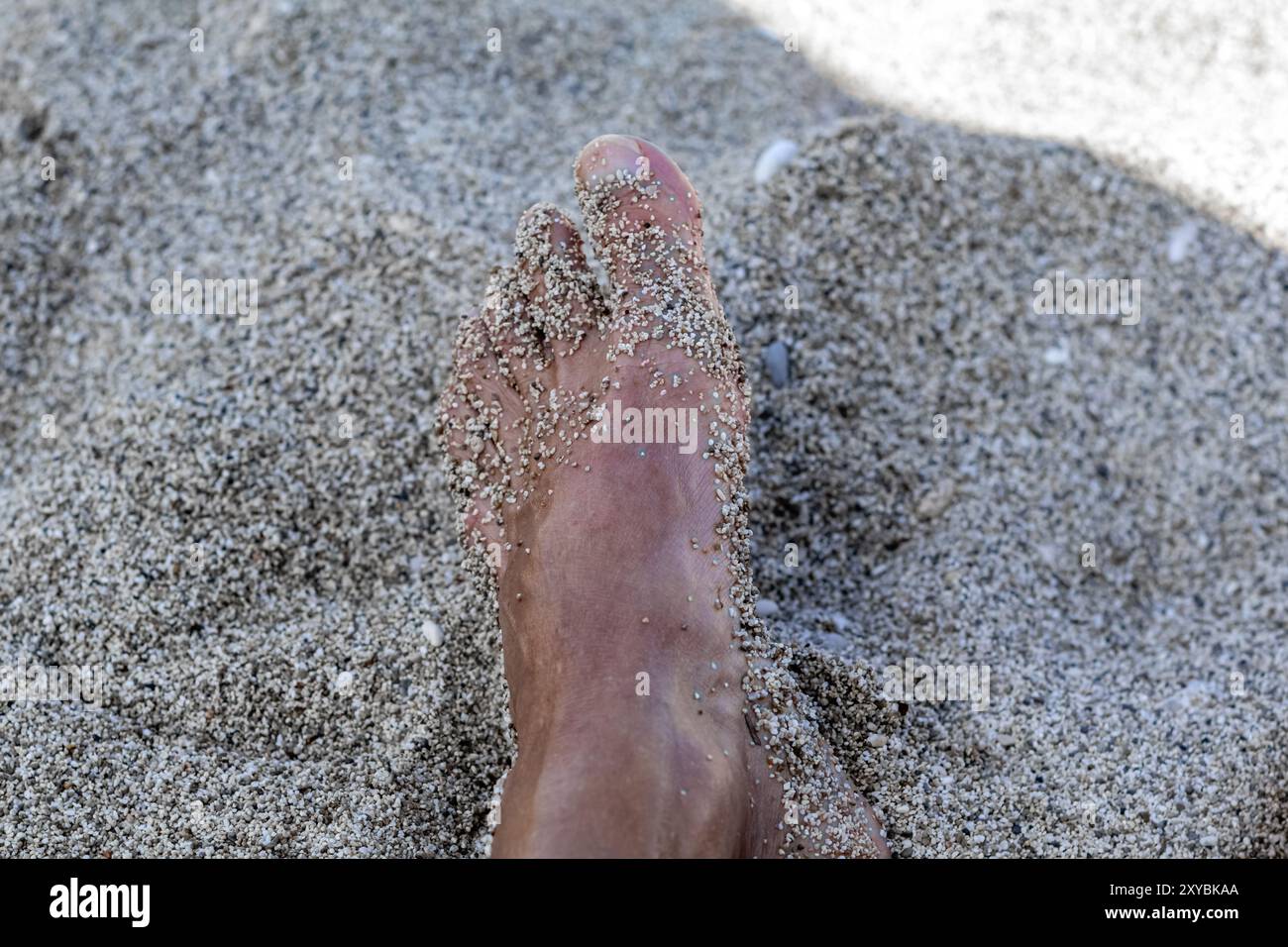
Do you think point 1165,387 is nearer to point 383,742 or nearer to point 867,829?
point 867,829

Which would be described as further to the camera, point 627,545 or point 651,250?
point 651,250

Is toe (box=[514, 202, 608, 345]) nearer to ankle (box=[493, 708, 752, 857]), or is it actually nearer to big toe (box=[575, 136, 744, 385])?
big toe (box=[575, 136, 744, 385])

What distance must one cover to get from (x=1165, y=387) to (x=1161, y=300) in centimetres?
17

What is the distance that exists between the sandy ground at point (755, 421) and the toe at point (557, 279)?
24cm

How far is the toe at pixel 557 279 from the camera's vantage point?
1648 millimetres

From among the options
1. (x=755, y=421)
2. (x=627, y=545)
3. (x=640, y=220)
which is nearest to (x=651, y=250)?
(x=640, y=220)

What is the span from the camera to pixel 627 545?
4.83ft

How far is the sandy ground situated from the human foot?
141 millimetres

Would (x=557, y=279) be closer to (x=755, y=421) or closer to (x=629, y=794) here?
(x=755, y=421)

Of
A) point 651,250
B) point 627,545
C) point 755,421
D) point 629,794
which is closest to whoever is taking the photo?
point 629,794

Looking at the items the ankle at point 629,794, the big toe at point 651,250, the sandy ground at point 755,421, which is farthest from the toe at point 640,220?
the ankle at point 629,794

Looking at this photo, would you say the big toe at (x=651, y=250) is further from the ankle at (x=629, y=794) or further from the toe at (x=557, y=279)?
the ankle at (x=629, y=794)

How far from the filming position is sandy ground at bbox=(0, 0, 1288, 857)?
155cm

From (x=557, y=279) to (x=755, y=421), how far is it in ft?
1.29
